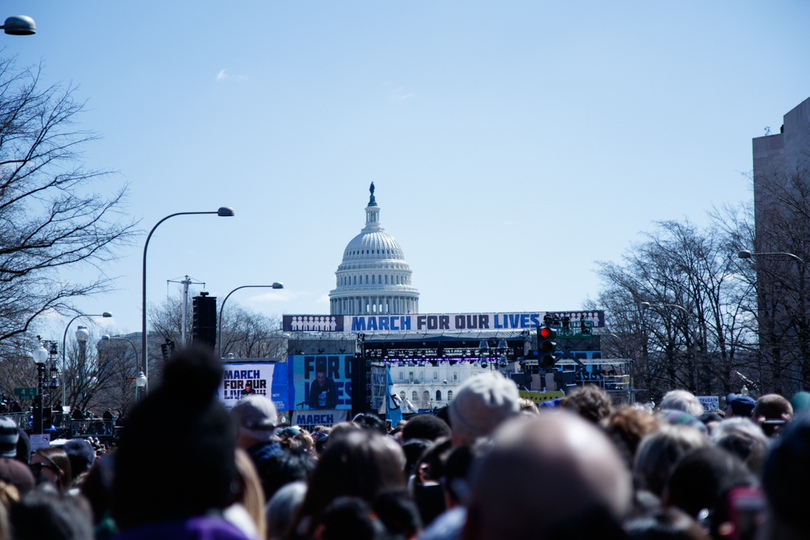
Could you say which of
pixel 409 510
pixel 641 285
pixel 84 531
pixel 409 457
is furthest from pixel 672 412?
pixel 641 285

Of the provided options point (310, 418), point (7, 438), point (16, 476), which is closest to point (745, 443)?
point (16, 476)

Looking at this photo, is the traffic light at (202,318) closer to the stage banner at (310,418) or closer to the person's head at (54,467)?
the person's head at (54,467)

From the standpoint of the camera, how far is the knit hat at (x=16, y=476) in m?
4.95

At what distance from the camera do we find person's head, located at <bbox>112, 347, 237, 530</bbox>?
7.94ft

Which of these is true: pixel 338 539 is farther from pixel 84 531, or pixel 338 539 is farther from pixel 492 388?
pixel 492 388

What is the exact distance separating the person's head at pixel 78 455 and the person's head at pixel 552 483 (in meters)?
6.38

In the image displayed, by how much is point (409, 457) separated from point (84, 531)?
3.67m

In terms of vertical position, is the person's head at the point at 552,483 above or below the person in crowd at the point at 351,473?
above

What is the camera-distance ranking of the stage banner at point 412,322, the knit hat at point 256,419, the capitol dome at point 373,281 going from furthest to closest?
the capitol dome at point 373,281
the stage banner at point 412,322
the knit hat at point 256,419

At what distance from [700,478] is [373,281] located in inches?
6266

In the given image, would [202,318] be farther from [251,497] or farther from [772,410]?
[251,497]

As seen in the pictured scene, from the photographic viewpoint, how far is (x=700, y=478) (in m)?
3.63

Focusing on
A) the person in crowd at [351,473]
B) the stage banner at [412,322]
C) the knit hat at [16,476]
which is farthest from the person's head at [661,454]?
the stage banner at [412,322]

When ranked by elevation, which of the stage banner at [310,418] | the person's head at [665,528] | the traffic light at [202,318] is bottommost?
the stage banner at [310,418]
